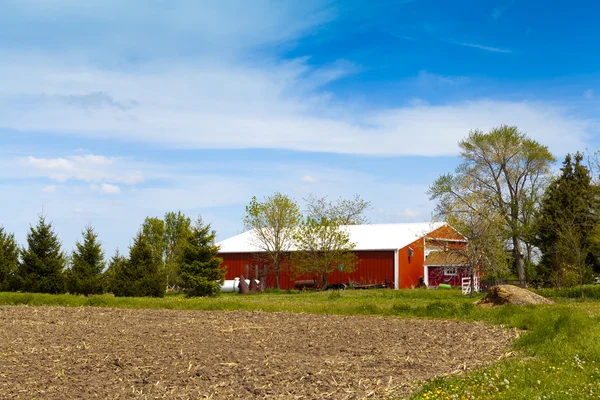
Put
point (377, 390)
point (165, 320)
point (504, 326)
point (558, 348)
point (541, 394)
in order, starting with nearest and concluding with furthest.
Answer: point (541, 394)
point (377, 390)
point (558, 348)
point (504, 326)
point (165, 320)

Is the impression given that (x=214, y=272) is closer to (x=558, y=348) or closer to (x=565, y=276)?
(x=565, y=276)

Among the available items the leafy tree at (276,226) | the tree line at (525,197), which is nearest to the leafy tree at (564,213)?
the tree line at (525,197)

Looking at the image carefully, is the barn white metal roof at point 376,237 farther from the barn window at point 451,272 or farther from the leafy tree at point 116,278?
the leafy tree at point 116,278

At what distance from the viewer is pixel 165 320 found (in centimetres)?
1966

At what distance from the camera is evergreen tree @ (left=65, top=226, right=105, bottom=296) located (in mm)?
35781

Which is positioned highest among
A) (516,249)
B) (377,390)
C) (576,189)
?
(576,189)

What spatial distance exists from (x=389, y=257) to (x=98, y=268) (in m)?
21.0

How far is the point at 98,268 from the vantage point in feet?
119

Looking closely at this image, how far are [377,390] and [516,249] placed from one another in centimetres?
4176

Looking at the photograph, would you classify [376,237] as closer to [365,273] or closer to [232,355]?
[365,273]

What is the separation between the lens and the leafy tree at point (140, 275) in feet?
114

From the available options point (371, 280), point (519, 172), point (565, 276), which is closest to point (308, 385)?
point (565, 276)

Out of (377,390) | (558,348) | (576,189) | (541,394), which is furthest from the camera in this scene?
(576,189)

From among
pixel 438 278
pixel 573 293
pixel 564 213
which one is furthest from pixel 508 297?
pixel 438 278
